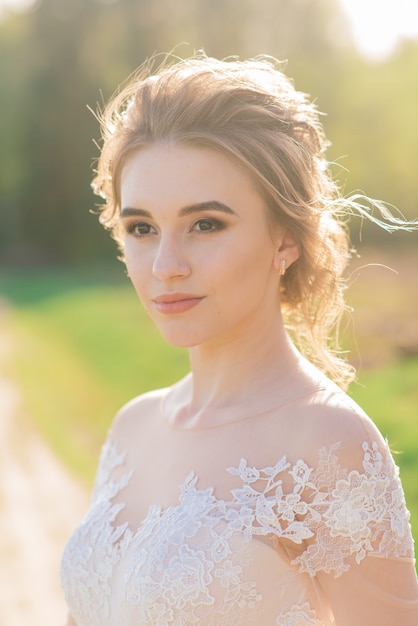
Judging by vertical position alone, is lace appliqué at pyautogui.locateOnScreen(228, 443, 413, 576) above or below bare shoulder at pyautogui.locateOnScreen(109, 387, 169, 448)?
below

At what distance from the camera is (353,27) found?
30250mm

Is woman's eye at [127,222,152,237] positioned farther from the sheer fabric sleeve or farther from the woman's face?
the sheer fabric sleeve

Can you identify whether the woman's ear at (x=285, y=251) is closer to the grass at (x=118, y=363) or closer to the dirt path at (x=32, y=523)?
the grass at (x=118, y=363)

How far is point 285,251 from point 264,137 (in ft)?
1.22

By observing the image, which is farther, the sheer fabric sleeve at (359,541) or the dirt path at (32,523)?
the dirt path at (32,523)

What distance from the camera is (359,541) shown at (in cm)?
225

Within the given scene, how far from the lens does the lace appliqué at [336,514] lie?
2.25 metres

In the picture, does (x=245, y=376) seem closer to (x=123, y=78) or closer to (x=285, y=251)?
(x=285, y=251)

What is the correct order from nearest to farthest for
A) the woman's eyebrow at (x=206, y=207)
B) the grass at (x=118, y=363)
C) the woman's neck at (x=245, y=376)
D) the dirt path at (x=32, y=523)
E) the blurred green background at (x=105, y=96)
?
the woman's eyebrow at (x=206, y=207) → the woman's neck at (x=245, y=376) → the dirt path at (x=32, y=523) → the grass at (x=118, y=363) → the blurred green background at (x=105, y=96)

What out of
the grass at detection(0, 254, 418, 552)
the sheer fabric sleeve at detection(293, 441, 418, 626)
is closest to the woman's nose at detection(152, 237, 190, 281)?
the sheer fabric sleeve at detection(293, 441, 418, 626)

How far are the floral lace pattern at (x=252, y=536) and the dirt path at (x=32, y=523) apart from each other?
3.29 m

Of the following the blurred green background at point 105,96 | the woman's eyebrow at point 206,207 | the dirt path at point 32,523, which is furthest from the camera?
the blurred green background at point 105,96

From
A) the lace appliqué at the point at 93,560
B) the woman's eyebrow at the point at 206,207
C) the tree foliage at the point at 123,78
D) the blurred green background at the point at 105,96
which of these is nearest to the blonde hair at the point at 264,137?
the woman's eyebrow at the point at 206,207

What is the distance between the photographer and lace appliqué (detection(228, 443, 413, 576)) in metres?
2.25
